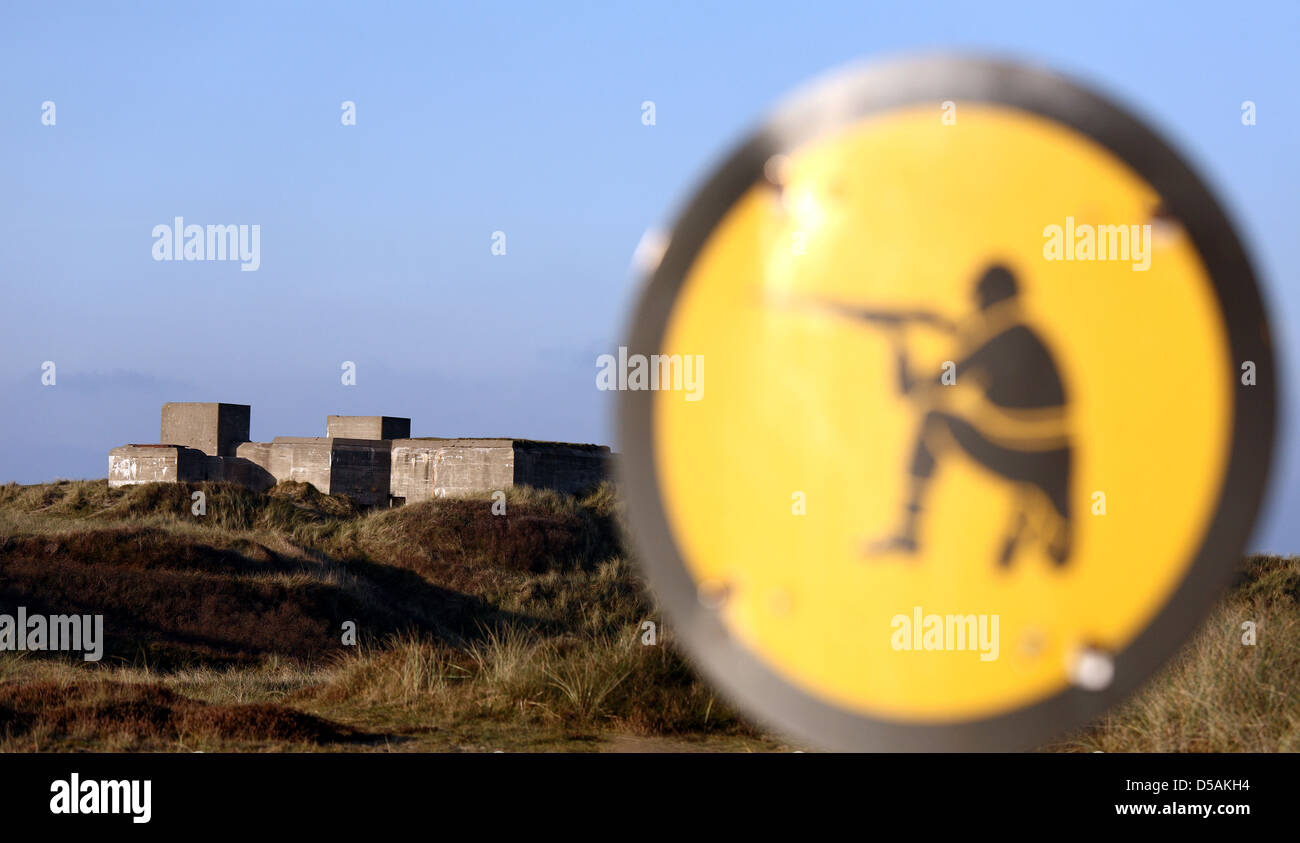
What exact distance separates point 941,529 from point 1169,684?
592 centimetres

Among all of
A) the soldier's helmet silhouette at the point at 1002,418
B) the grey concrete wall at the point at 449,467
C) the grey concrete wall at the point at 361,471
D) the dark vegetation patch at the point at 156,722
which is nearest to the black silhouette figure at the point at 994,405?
the soldier's helmet silhouette at the point at 1002,418

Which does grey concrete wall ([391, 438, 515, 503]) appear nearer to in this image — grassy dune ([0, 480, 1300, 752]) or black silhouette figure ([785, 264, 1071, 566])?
grassy dune ([0, 480, 1300, 752])

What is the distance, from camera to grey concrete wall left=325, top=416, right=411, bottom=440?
4200 cm

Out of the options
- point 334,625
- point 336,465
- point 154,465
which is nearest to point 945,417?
point 334,625

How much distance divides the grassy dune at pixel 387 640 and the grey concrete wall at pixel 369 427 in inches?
235

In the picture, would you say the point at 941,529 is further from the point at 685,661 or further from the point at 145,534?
the point at 145,534

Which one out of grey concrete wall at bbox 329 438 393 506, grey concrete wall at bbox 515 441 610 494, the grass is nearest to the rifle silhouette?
the grass

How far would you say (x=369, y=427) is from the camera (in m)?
42.3

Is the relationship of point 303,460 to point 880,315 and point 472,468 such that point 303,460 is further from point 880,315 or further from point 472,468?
point 880,315

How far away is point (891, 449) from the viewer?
1.80 m

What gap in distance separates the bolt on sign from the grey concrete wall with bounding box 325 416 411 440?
4088 centimetres

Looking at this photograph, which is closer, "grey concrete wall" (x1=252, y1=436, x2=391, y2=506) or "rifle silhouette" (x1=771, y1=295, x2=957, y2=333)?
"rifle silhouette" (x1=771, y1=295, x2=957, y2=333)

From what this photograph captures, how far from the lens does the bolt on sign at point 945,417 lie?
180cm

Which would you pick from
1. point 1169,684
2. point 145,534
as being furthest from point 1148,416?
point 145,534
